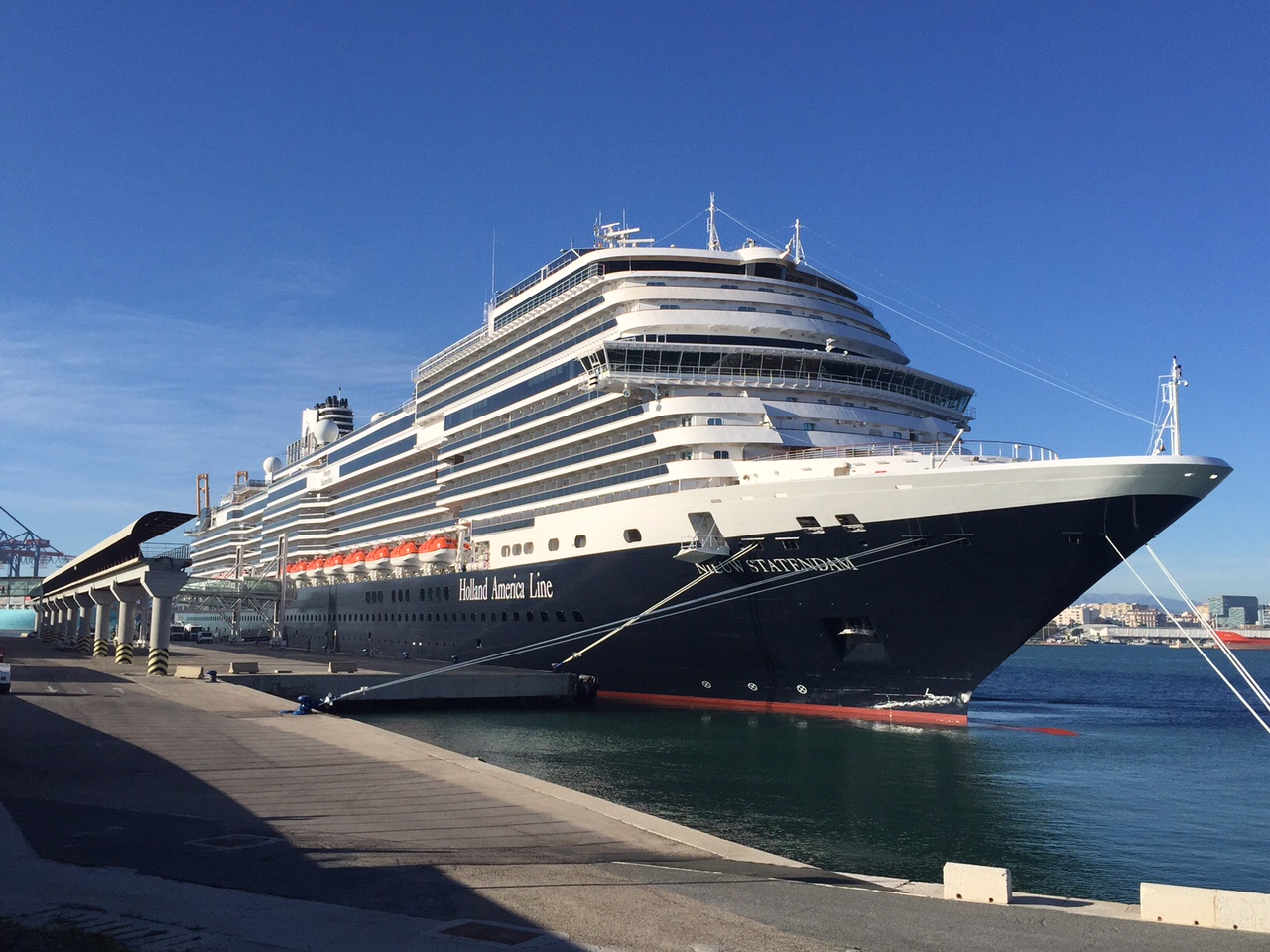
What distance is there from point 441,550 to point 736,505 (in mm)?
16664

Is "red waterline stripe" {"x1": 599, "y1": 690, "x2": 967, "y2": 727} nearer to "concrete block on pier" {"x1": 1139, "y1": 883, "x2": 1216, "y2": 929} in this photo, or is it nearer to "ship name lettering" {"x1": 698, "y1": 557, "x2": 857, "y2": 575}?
"ship name lettering" {"x1": 698, "y1": 557, "x2": 857, "y2": 575}

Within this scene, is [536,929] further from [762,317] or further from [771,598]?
[762,317]

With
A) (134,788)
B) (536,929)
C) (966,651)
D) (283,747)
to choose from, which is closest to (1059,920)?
(536,929)

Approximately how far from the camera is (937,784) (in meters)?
20.8

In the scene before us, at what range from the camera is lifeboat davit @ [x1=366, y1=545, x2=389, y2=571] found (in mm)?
45875

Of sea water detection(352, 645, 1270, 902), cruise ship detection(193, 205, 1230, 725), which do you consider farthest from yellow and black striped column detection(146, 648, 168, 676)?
cruise ship detection(193, 205, 1230, 725)

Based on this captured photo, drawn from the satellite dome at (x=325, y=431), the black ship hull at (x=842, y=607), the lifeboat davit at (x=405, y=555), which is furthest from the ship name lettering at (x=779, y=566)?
the satellite dome at (x=325, y=431)

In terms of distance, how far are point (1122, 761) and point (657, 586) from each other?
12.4 meters

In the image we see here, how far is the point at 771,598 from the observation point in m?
27.0

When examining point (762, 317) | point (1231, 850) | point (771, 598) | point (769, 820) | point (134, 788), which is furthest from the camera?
point (762, 317)

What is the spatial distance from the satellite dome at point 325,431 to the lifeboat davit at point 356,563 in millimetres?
25604

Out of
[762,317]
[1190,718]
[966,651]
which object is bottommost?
[1190,718]

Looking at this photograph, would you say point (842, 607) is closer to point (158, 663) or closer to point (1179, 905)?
point (1179, 905)

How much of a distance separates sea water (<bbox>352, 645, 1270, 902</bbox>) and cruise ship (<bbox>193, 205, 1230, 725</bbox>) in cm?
202
